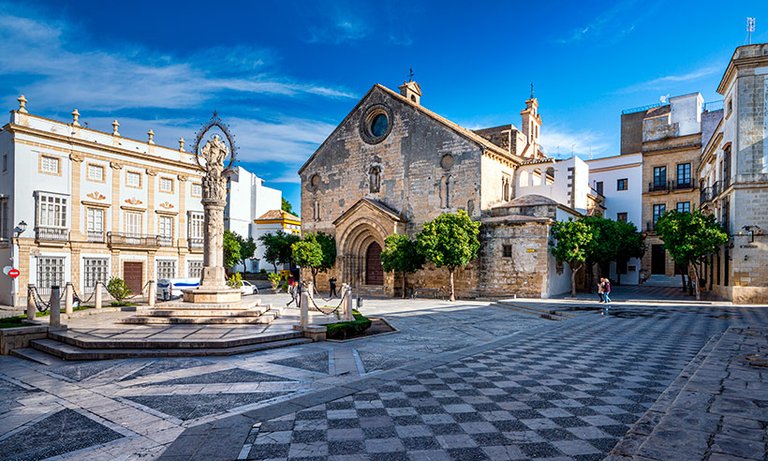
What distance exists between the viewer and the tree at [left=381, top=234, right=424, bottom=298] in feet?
90.9

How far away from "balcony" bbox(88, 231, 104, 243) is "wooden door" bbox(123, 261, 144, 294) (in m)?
2.16

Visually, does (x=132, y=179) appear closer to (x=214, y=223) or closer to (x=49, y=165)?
(x=49, y=165)

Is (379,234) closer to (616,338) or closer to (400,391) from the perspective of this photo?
(616,338)

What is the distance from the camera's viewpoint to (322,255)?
3203cm

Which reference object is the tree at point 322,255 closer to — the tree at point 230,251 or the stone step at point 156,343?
the tree at point 230,251

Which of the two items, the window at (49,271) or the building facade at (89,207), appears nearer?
the building facade at (89,207)

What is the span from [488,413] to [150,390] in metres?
5.54

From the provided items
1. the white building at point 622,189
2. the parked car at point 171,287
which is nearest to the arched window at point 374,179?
the parked car at point 171,287

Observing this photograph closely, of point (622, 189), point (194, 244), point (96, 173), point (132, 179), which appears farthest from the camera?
point (622, 189)

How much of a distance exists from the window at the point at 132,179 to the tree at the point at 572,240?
2767cm

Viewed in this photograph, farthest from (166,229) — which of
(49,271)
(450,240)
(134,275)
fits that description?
(450,240)

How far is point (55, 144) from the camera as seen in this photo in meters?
26.6

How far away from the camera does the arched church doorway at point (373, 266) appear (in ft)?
105

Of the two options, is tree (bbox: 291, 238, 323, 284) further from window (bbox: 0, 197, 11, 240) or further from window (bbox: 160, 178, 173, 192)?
window (bbox: 0, 197, 11, 240)
